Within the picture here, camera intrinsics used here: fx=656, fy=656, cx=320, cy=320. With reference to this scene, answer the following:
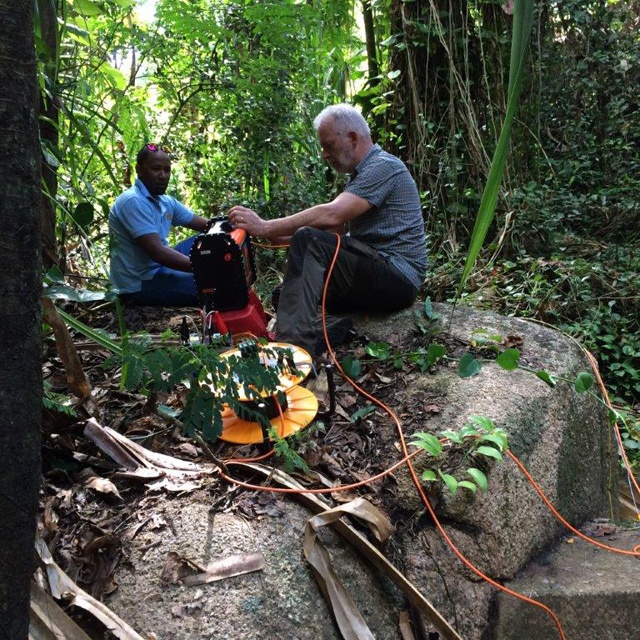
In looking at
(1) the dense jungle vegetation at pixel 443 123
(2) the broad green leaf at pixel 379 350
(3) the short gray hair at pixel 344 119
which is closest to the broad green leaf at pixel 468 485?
(2) the broad green leaf at pixel 379 350

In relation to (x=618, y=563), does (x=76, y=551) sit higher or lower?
higher

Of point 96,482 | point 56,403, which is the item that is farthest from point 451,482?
point 56,403

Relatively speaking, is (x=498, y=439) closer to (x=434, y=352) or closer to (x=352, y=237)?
(x=434, y=352)

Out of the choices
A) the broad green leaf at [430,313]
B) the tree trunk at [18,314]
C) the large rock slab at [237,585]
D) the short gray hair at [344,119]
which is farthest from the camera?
the short gray hair at [344,119]

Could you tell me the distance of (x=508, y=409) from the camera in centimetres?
276

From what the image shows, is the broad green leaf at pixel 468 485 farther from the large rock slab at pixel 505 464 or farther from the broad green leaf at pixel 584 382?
the broad green leaf at pixel 584 382

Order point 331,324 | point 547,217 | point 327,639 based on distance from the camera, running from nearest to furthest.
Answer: point 327,639 → point 331,324 → point 547,217

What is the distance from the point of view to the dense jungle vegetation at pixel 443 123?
4.99 meters

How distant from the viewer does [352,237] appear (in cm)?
375

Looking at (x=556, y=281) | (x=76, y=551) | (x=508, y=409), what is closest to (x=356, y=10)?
(x=556, y=281)

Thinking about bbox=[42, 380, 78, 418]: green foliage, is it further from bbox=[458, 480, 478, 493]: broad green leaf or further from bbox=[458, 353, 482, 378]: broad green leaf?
bbox=[458, 353, 482, 378]: broad green leaf

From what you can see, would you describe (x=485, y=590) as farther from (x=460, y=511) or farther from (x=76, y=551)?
(x=76, y=551)

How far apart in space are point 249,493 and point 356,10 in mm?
6499

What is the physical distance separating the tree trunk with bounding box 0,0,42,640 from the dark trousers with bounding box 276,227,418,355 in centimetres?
213
